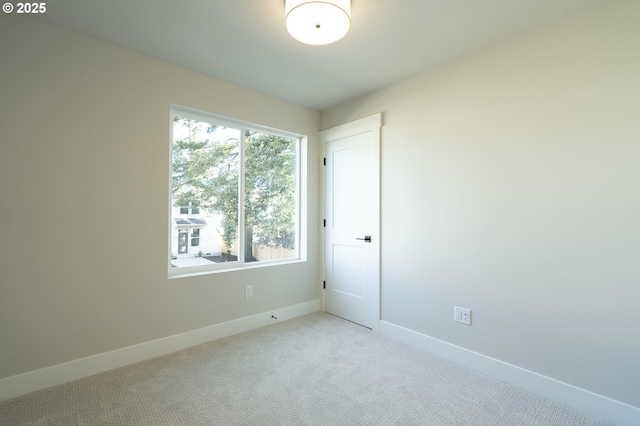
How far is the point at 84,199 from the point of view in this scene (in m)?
2.11

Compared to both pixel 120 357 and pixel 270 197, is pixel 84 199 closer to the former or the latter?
pixel 120 357

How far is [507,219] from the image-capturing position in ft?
6.91

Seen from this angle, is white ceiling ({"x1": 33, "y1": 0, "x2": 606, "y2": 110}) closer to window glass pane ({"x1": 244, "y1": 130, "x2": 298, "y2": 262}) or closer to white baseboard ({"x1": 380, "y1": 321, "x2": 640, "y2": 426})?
window glass pane ({"x1": 244, "y1": 130, "x2": 298, "y2": 262})

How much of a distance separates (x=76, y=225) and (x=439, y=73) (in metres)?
3.11

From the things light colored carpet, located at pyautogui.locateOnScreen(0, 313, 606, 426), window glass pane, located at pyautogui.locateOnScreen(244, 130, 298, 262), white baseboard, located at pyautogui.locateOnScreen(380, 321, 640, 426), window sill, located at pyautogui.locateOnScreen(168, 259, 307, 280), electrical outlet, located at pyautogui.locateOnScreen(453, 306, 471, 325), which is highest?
window glass pane, located at pyautogui.locateOnScreen(244, 130, 298, 262)

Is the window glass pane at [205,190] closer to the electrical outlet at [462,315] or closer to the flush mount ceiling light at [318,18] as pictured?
the flush mount ceiling light at [318,18]

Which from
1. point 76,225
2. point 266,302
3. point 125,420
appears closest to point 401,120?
point 266,302

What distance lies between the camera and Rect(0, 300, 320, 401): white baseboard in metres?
1.87

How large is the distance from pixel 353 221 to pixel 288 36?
189cm

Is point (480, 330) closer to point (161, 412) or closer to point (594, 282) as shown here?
point (594, 282)

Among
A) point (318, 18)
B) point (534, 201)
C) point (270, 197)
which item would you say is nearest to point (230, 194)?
point (270, 197)

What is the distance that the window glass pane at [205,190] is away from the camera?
266 cm

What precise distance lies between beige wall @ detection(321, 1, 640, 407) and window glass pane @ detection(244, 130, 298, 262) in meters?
1.36

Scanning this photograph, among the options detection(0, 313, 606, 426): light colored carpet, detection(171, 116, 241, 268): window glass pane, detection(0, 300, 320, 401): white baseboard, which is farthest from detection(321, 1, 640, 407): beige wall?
detection(171, 116, 241, 268): window glass pane
